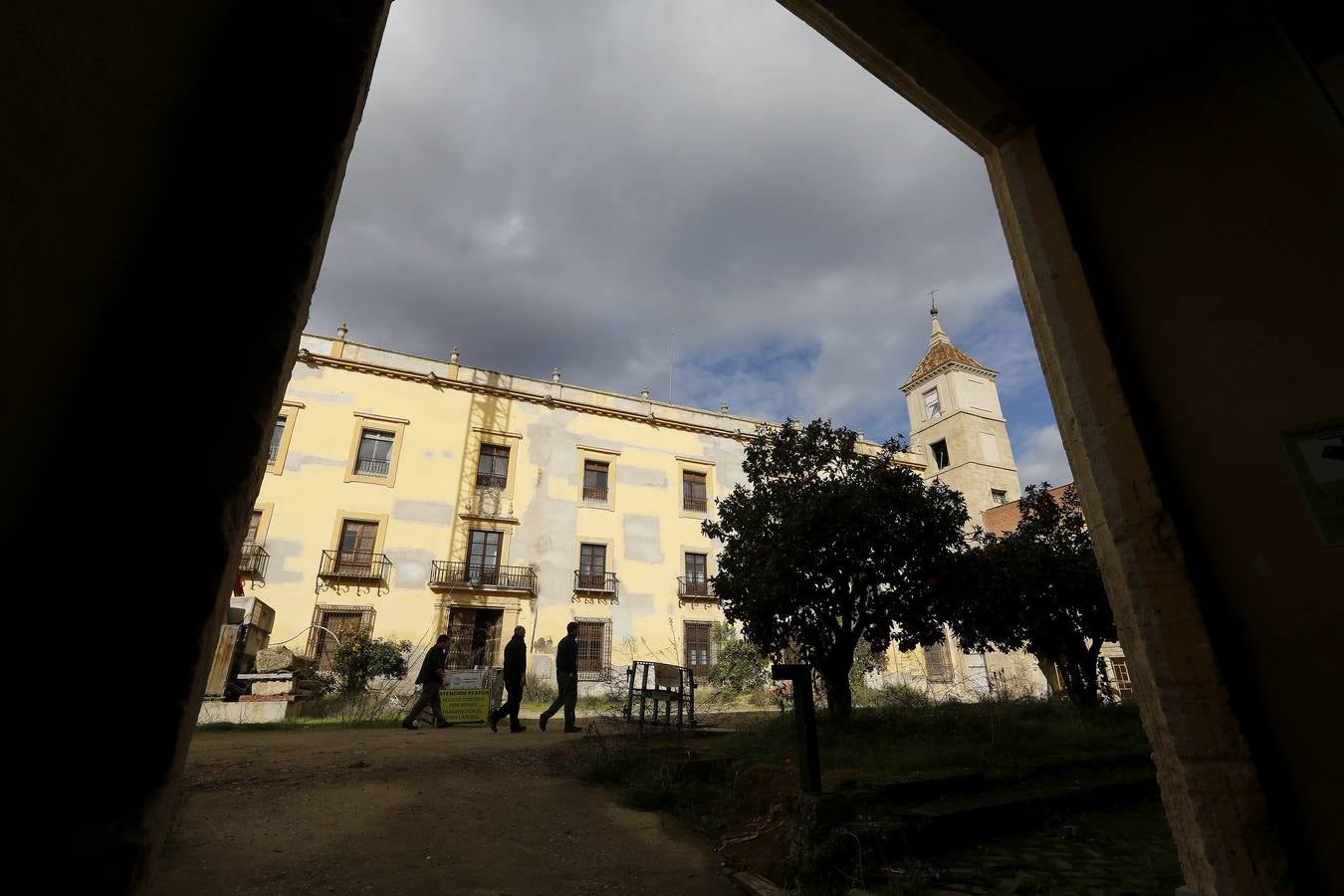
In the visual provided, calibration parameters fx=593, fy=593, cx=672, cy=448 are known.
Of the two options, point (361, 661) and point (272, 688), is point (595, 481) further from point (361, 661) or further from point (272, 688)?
point (272, 688)

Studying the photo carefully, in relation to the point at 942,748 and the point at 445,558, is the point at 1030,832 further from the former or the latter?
the point at 445,558

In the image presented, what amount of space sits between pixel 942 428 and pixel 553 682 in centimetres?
1892

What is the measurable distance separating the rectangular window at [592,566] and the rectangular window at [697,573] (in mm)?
2643

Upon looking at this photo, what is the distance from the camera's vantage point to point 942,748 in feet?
15.3

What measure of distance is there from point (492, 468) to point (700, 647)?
820 cm

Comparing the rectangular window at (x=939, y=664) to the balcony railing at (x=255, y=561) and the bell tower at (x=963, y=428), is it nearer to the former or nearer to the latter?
the bell tower at (x=963, y=428)

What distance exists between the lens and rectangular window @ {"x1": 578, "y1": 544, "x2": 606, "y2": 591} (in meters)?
17.2

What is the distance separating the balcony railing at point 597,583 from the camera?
56.1 ft

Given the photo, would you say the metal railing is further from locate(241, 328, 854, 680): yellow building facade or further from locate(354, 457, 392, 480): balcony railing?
locate(354, 457, 392, 480): balcony railing

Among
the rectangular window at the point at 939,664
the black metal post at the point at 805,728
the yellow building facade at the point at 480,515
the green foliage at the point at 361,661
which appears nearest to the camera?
the black metal post at the point at 805,728

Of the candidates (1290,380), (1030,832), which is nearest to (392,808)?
(1030,832)

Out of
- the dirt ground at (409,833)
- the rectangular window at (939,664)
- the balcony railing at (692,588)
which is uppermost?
the balcony railing at (692,588)

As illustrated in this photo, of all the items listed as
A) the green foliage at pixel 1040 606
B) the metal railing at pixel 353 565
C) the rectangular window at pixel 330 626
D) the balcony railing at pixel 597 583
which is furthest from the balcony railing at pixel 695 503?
the green foliage at pixel 1040 606

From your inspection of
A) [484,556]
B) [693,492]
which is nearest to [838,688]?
[484,556]
